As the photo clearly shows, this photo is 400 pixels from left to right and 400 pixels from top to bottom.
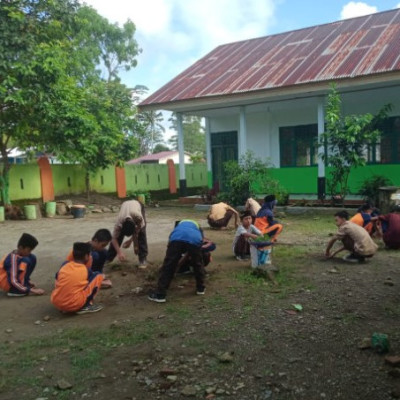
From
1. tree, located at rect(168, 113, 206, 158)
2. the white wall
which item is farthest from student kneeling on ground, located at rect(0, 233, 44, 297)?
tree, located at rect(168, 113, 206, 158)

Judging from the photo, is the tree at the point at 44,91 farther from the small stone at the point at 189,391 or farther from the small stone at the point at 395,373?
the small stone at the point at 395,373

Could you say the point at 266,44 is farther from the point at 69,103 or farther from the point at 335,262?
the point at 335,262

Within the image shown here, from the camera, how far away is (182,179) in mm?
15711

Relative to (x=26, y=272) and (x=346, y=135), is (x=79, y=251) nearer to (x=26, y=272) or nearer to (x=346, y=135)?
(x=26, y=272)

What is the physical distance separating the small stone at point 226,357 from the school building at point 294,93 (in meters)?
9.37

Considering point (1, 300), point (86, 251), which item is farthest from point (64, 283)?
point (1, 300)

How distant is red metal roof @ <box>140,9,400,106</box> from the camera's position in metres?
11.8

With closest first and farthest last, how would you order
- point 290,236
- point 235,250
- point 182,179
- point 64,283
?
point 64,283
point 235,250
point 290,236
point 182,179

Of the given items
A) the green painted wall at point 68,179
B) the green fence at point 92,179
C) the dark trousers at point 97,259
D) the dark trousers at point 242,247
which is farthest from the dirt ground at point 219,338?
the green painted wall at point 68,179

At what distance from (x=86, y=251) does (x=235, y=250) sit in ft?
9.05

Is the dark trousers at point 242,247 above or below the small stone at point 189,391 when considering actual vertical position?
above

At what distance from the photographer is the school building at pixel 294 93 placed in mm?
11922

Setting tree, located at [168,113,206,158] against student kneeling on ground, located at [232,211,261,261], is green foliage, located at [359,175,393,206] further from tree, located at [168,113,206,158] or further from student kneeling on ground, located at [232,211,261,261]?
tree, located at [168,113,206,158]

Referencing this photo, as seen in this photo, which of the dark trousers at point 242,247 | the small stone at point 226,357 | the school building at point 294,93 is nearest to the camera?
the small stone at point 226,357
